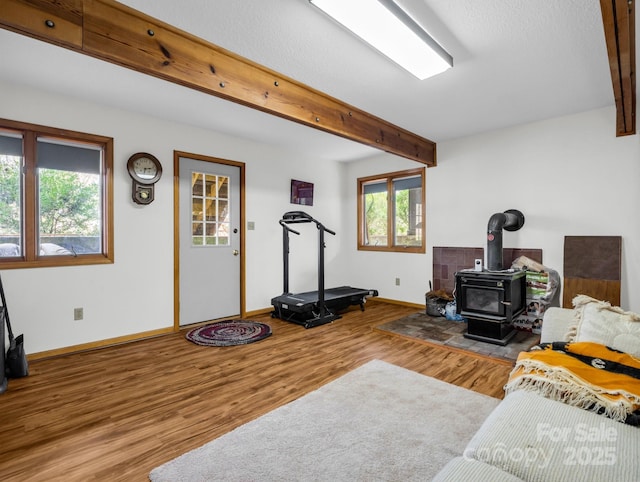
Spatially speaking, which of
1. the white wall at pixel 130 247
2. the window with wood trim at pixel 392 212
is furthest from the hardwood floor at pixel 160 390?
the window with wood trim at pixel 392 212

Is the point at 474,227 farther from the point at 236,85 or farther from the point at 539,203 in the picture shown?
the point at 236,85

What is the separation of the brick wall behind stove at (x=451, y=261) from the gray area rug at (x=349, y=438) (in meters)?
2.37

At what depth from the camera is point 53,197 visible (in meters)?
3.22

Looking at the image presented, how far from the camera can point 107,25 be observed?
1819mm

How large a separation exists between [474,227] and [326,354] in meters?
2.72

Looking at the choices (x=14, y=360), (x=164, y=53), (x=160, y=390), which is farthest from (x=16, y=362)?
(x=164, y=53)

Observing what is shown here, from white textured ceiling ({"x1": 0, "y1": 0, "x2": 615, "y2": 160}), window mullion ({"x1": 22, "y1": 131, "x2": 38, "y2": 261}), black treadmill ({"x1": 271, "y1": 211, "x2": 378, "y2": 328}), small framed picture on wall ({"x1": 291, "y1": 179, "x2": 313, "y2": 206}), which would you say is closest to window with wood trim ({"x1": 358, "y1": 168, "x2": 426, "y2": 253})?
small framed picture on wall ({"x1": 291, "y1": 179, "x2": 313, "y2": 206})

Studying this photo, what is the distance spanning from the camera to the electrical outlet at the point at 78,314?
10.6 ft

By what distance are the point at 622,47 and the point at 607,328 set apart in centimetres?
167

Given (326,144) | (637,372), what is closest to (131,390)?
(637,372)

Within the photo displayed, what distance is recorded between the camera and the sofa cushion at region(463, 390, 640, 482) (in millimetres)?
959

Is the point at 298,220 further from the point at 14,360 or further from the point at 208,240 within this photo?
the point at 14,360

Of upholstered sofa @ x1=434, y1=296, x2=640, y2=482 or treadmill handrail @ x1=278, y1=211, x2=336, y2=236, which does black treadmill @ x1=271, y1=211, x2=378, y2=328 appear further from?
upholstered sofa @ x1=434, y1=296, x2=640, y2=482

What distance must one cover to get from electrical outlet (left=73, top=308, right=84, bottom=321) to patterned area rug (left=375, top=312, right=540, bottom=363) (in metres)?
3.15
